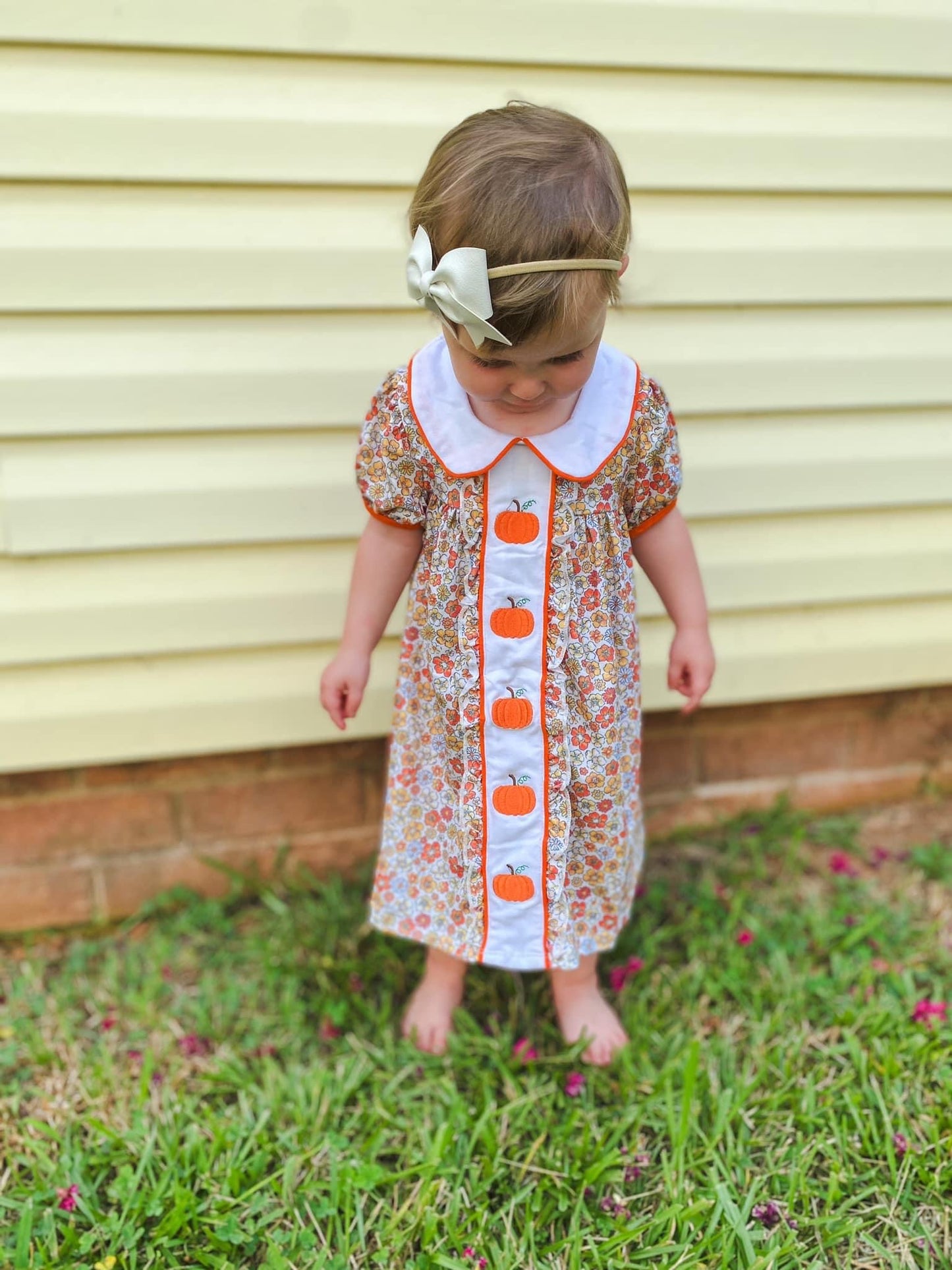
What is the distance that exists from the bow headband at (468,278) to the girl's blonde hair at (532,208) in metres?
0.01

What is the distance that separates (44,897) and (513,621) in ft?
4.34

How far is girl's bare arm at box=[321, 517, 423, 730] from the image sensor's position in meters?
1.72

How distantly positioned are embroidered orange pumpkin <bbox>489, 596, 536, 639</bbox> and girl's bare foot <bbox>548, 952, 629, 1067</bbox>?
697mm

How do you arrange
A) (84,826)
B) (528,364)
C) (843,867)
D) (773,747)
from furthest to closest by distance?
(773,747) < (843,867) < (84,826) < (528,364)

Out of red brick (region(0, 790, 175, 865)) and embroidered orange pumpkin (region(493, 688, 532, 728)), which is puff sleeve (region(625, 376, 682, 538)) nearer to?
embroidered orange pumpkin (region(493, 688, 532, 728))

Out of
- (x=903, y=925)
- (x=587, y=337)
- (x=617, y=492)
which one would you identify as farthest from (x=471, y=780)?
(x=903, y=925)

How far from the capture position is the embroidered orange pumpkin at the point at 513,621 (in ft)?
5.22

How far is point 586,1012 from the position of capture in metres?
1.96

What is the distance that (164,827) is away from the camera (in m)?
2.29

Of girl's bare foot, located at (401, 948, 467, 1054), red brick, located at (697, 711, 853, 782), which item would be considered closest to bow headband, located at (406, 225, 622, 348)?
girl's bare foot, located at (401, 948, 467, 1054)

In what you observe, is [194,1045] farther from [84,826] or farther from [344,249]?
[344,249]

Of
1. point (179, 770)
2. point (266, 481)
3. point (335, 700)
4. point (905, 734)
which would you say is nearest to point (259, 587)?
point (266, 481)

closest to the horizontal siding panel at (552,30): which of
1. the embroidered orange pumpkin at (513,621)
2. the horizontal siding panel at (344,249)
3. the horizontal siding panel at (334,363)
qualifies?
the horizontal siding panel at (344,249)

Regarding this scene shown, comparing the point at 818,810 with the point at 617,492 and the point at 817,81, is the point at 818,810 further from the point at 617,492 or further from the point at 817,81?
the point at 817,81
